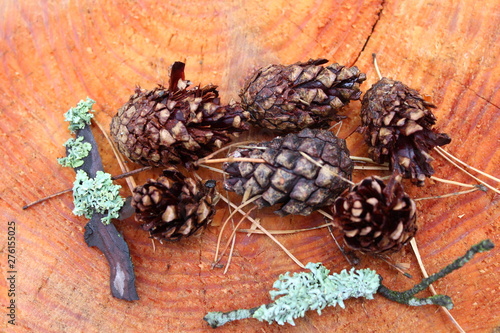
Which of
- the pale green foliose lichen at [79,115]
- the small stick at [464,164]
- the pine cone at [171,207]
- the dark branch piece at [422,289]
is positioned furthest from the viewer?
the pale green foliose lichen at [79,115]

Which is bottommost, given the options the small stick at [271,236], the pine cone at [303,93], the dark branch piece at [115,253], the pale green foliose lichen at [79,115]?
the dark branch piece at [115,253]

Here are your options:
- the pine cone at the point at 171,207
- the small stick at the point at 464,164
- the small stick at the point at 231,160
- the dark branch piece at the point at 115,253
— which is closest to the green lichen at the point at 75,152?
the dark branch piece at the point at 115,253

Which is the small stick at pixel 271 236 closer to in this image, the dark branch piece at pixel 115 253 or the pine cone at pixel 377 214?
the pine cone at pixel 377 214

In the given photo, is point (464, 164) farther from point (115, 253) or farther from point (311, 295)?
point (115, 253)

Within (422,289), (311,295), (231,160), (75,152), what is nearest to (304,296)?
(311,295)

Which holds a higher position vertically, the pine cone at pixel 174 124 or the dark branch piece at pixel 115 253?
the pine cone at pixel 174 124

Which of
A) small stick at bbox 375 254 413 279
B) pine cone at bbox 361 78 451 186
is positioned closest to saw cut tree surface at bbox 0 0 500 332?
small stick at bbox 375 254 413 279

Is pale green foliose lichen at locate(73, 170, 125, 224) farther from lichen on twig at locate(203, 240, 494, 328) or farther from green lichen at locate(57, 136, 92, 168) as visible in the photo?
lichen on twig at locate(203, 240, 494, 328)

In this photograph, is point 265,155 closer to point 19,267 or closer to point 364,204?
point 364,204
